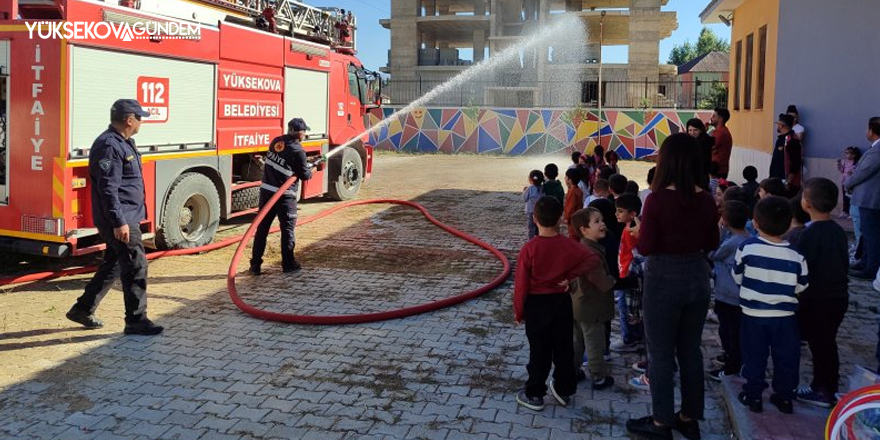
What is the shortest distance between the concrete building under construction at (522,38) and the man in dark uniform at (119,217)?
100ft

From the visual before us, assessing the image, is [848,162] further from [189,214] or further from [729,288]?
[189,214]

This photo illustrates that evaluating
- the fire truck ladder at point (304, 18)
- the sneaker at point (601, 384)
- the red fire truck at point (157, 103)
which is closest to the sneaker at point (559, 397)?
the sneaker at point (601, 384)

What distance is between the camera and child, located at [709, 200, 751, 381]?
4.61 m

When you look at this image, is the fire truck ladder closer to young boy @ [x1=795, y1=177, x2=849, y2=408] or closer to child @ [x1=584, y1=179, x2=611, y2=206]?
child @ [x1=584, y1=179, x2=611, y2=206]

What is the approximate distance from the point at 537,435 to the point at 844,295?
2.10 metres

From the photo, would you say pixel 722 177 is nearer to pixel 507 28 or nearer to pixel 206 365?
pixel 206 365

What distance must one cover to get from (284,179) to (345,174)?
241 inches

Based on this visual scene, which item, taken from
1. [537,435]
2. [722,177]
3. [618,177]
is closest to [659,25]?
[722,177]

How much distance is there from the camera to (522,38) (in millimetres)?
41281

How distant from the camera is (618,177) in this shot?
5926mm

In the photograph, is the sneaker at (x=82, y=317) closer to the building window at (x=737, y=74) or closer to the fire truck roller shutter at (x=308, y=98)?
the fire truck roller shutter at (x=308, y=98)

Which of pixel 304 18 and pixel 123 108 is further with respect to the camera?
pixel 304 18

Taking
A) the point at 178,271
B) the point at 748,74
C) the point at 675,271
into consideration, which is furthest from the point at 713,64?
the point at 675,271

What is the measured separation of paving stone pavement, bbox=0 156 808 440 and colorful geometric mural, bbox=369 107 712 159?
22.1 m
